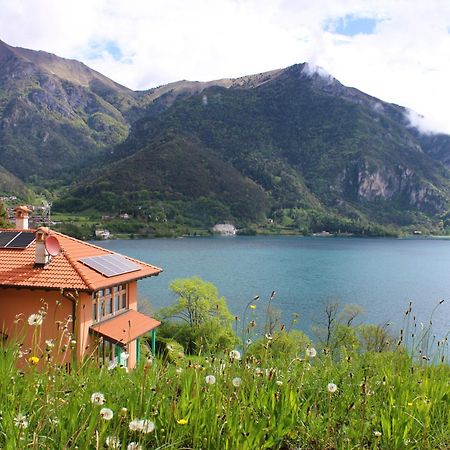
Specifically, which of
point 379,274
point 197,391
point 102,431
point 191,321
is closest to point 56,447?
point 102,431

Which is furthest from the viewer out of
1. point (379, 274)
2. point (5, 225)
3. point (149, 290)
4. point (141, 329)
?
point (379, 274)

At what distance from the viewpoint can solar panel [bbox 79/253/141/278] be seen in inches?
832

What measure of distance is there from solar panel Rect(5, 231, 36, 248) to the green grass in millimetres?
19261

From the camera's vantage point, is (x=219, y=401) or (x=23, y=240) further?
(x=23, y=240)

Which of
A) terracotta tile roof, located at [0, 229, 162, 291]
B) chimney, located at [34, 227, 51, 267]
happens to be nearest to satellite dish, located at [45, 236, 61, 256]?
chimney, located at [34, 227, 51, 267]

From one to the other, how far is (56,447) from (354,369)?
9.30 ft

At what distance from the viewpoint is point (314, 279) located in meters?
90.1

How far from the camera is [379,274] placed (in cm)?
10069

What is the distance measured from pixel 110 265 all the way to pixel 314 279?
233 feet

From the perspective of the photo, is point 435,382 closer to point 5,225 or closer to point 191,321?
point 191,321

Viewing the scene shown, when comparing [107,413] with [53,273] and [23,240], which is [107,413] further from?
[23,240]

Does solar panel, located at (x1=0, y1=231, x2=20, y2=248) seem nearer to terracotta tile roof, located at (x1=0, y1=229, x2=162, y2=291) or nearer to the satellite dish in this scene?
terracotta tile roof, located at (x1=0, y1=229, x2=162, y2=291)

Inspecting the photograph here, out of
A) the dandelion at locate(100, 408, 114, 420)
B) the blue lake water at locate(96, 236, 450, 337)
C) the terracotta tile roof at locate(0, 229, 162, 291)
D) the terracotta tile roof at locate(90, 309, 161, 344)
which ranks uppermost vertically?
the dandelion at locate(100, 408, 114, 420)

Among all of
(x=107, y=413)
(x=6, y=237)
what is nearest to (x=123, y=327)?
(x=6, y=237)
